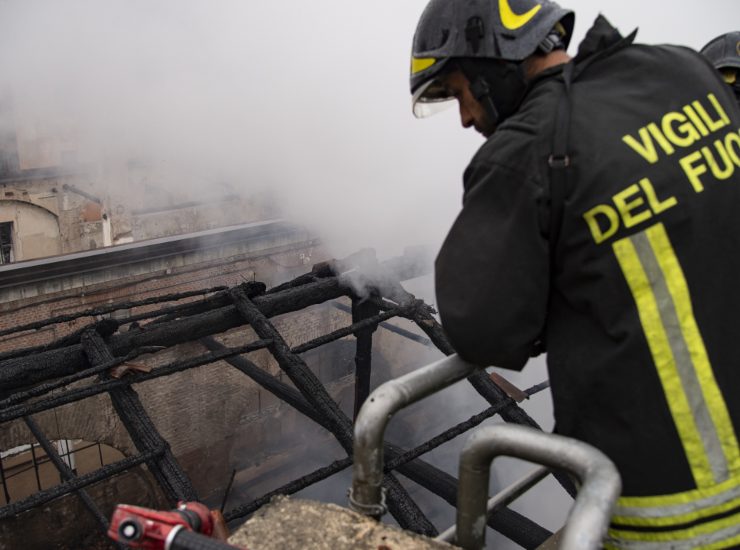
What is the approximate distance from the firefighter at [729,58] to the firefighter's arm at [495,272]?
2871 millimetres

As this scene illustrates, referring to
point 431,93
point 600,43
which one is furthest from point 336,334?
point 600,43

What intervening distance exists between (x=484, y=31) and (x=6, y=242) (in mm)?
18277

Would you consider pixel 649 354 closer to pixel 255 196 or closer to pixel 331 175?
pixel 331 175

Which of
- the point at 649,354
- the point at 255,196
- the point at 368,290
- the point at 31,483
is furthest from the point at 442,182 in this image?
the point at 31,483

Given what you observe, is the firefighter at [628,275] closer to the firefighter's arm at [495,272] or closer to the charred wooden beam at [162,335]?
the firefighter's arm at [495,272]

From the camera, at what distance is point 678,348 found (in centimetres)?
115

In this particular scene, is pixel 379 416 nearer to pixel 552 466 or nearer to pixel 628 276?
pixel 552 466

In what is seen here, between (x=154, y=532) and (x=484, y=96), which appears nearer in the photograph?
(x=154, y=532)

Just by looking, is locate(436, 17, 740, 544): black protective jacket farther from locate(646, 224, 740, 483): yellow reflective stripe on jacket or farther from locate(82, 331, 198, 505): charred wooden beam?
locate(82, 331, 198, 505): charred wooden beam

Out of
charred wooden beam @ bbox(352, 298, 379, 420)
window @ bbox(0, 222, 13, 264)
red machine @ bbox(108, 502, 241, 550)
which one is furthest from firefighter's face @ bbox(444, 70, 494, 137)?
window @ bbox(0, 222, 13, 264)

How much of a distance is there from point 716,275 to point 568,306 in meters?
0.28

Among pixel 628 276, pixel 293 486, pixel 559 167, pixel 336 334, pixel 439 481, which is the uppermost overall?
pixel 559 167

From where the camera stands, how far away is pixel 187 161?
1115 cm

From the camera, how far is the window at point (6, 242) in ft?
54.1
